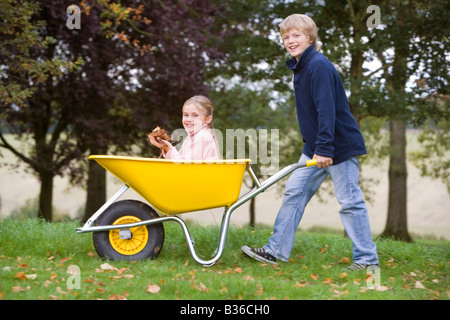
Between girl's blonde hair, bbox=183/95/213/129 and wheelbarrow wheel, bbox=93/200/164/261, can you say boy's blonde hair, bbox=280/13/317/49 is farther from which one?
wheelbarrow wheel, bbox=93/200/164/261

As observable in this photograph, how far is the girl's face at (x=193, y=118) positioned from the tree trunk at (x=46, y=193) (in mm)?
5589

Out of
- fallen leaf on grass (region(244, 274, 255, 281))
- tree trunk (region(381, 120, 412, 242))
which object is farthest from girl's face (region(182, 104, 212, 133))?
tree trunk (region(381, 120, 412, 242))

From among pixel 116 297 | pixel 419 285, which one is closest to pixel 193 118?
pixel 116 297

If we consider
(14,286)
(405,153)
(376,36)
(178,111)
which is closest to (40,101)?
(178,111)

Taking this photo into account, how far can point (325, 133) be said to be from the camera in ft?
10.6

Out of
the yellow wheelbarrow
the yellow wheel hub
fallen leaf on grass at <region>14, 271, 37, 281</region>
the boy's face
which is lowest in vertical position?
fallen leaf on grass at <region>14, 271, 37, 281</region>

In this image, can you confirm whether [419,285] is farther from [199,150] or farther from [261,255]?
[199,150]

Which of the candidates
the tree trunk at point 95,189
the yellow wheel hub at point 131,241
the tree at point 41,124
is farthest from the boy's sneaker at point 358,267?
the tree trunk at point 95,189

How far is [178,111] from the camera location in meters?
8.62

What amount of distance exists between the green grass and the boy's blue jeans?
0.54 ft

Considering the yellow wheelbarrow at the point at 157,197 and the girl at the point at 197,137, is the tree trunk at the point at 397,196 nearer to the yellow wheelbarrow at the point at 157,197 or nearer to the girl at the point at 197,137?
the girl at the point at 197,137

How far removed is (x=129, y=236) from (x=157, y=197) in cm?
34

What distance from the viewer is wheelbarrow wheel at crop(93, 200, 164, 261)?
3.41 metres

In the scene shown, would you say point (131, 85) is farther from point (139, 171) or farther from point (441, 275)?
point (441, 275)
